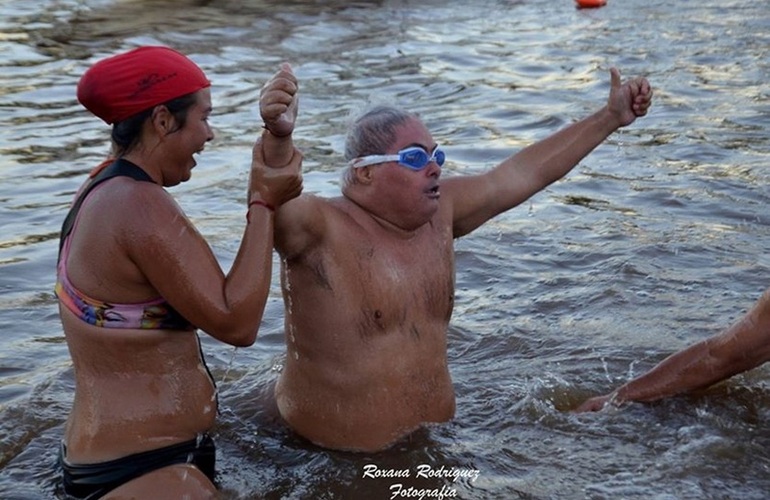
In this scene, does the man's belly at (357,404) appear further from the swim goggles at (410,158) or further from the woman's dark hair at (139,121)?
the woman's dark hair at (139,121)

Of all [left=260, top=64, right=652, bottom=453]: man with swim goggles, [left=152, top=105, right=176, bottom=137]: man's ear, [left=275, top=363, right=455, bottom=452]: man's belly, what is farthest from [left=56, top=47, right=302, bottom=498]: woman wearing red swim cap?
[left=275, top=363, right=455, bottom=452]: man's belly

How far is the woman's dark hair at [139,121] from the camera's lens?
4.32 meters

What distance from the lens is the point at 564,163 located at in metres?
5.79

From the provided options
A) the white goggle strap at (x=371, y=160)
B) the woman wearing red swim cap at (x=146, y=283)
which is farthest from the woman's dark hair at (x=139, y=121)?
the white goggle strap at (x=371, y=160)

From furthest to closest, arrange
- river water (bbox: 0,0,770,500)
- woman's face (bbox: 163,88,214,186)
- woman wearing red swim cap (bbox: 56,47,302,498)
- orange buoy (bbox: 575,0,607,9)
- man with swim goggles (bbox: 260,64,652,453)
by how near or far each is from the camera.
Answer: orange buoy (bbox: 575,0,607,9) → river water (bbox: 0,0,770,500) → man with swim goggles (bbox: 260,64,652,453) → woman's face (bbox: 163,88,214,186) → woman wearing red swim cap (bbox: 56,47,302,498)

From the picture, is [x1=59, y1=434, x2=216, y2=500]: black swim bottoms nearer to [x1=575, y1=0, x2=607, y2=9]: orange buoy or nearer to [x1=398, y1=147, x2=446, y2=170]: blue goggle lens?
[x1=398, y1=147, x2=446, y2=170]: blue goggle lens

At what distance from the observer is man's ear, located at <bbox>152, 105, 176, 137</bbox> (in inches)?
169

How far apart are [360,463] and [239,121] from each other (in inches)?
286

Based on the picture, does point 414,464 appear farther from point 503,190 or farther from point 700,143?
point 700,143

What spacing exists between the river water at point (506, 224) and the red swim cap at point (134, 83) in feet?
5.72

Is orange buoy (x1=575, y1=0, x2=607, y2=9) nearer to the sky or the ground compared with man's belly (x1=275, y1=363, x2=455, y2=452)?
nearer to the ground

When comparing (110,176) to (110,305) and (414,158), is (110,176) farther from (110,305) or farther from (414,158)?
(414,158)

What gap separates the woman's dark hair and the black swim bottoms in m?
1.11

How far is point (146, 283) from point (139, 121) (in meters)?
0.58
